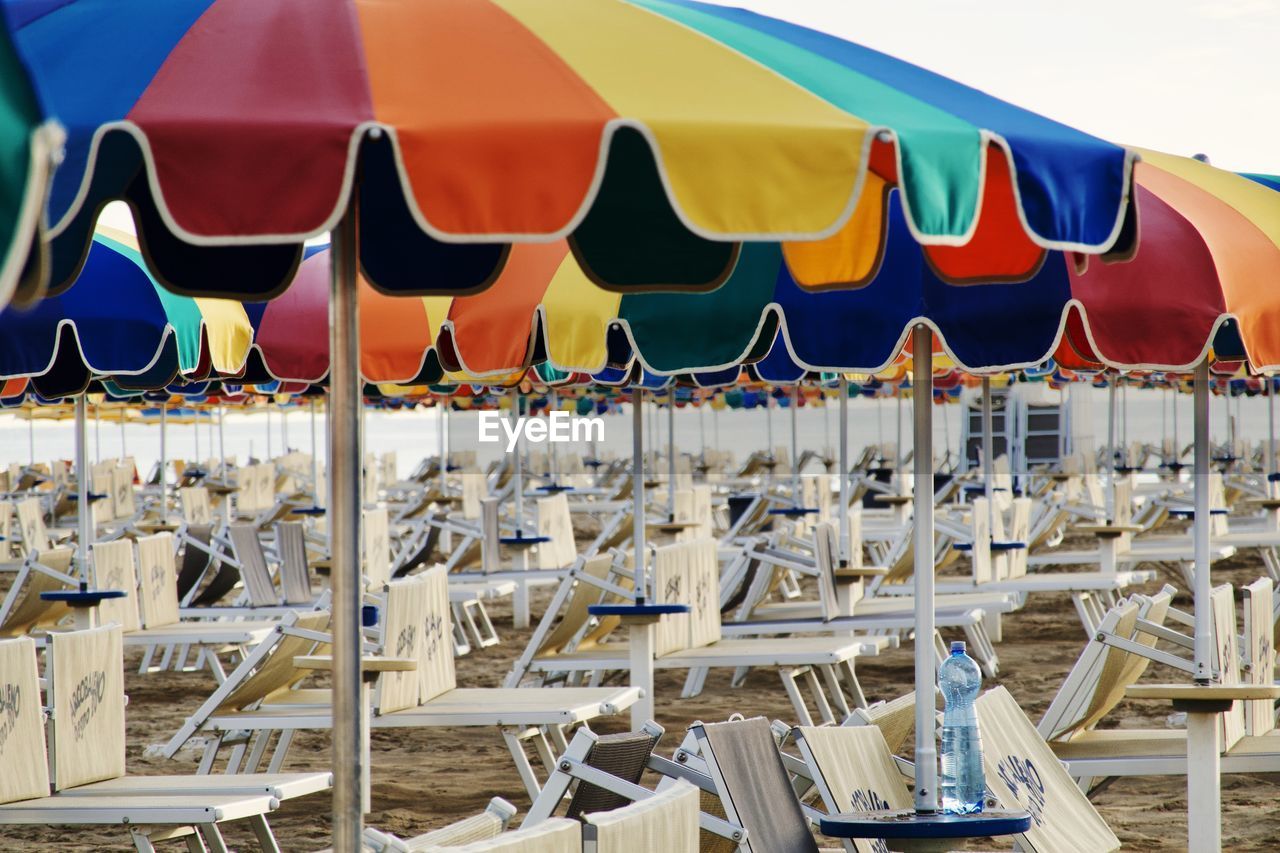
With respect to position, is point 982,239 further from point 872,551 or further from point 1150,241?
point 872,551

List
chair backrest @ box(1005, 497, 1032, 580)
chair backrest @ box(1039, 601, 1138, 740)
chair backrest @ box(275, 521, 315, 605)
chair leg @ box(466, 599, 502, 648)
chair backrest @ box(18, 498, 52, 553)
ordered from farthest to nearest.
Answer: chair backrest @ box(18, 498, 52, 553) < chair leg @ box(466, 599, 502, 648) < chair backrest @ box(1005, 497, 1032, 580) < chair backrest @ box(275, 521, 315, 605) < chair backrest @ box(1039, 601, 1138, 740)

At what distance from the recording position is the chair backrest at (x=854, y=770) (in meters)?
4.00

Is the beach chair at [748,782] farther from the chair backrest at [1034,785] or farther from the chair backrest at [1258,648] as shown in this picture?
the chair backrest at [1258,648]

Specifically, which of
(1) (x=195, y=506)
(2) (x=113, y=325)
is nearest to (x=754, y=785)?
(2) (x=113, y=325)

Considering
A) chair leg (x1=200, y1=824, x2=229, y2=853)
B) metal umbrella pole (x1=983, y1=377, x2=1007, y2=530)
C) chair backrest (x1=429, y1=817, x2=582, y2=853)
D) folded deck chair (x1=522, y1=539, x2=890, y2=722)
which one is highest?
metal umbrella pole (x1=983, y1=377, x2=1007, y2=530)

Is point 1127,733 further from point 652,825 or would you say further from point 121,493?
point 121,493

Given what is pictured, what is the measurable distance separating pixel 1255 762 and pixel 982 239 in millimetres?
2537

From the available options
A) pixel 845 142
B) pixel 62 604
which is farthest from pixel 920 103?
pixel 62 604

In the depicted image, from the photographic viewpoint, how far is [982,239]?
3.77 m

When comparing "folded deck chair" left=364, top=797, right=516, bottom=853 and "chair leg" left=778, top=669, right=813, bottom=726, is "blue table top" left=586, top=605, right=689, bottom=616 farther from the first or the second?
"folded deck chair" left=364, top=797, right=516, bottom=853

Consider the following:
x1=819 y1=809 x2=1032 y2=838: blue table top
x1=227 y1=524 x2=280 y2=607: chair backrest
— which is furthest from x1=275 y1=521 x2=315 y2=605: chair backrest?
x1=819 y1=809 x2=1032 y2=838: blue table top

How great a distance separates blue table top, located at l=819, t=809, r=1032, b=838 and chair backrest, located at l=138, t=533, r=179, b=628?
5365 mm

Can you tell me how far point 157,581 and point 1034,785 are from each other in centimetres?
534

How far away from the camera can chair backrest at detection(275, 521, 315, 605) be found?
10102 mm
